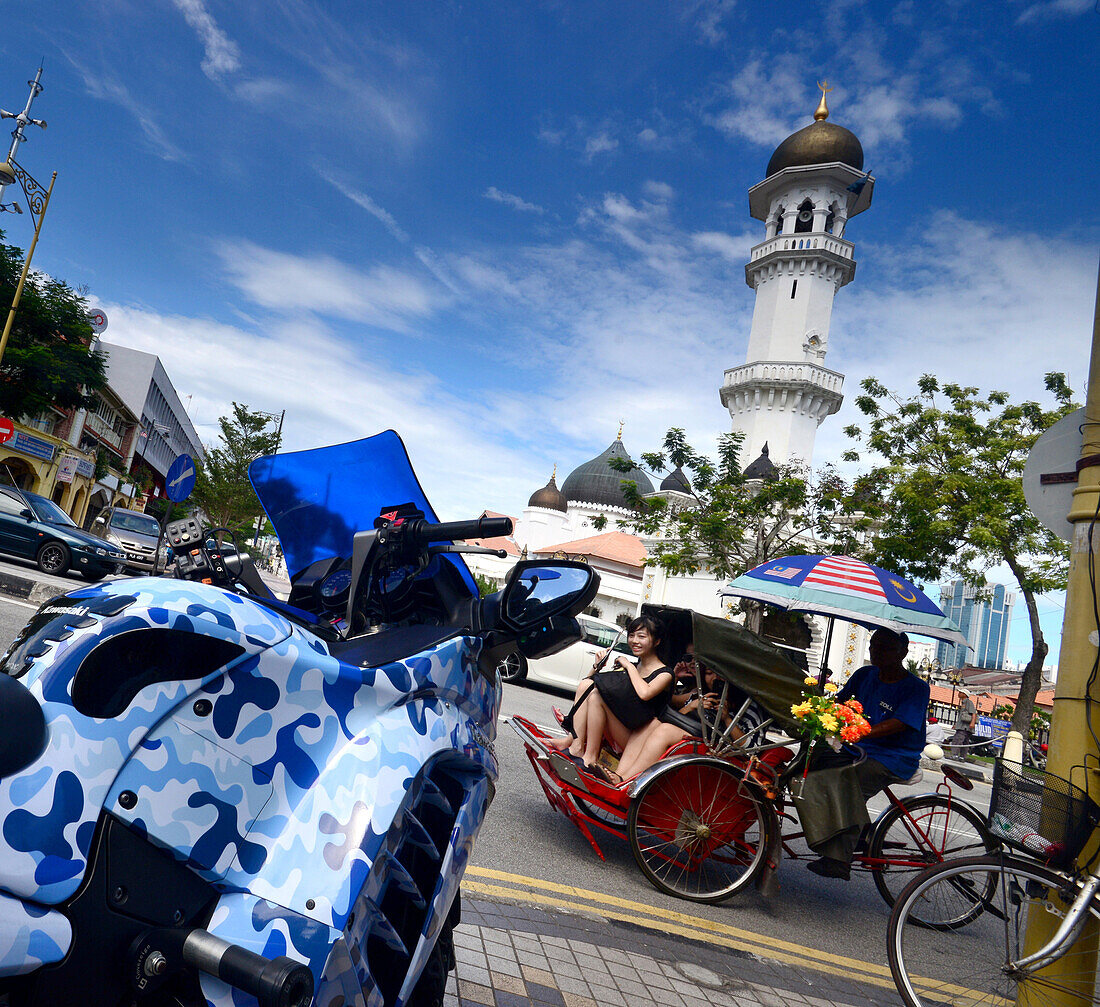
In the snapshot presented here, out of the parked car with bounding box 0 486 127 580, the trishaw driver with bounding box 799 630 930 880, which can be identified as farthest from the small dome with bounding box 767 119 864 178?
the trishaw driver with bounding box 799 630 930 880

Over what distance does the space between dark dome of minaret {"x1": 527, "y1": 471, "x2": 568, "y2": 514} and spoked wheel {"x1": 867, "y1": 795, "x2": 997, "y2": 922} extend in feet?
207

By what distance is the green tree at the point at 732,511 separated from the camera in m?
21.5

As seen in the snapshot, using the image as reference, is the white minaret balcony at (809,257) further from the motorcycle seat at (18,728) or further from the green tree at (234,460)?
the motorcycle seat at (18,728)

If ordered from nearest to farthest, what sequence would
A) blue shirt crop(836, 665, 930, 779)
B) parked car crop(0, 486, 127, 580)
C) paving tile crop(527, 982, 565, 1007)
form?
paving tile crop(527, 982, 565, 1007) → blue shirt crop(836, 665, 930, 779) → parked car crop(0, 486, 127, 580)

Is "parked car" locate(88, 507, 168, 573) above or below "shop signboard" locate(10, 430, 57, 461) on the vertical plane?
below

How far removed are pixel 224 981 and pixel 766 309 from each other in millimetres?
45007

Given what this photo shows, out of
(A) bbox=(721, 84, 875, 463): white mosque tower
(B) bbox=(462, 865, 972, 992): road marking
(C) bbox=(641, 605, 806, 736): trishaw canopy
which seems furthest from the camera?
(A) bbox=(721, 84, 875, 463): white mosque tower

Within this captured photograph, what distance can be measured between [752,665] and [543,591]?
303 cm

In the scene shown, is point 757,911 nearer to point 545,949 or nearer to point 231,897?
point 545,949

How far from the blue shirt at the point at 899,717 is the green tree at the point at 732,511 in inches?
628

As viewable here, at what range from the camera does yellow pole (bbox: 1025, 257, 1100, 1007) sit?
3109 millimetres

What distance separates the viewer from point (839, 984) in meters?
3.84

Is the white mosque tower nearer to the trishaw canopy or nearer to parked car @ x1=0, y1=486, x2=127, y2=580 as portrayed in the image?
parked car @ x1=0, y1=486, x2=127, y2=580

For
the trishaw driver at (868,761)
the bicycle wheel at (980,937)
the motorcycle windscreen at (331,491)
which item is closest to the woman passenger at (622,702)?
the trishaw driver at (868,761)
